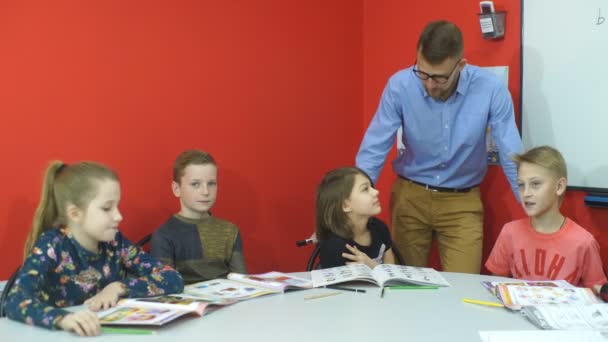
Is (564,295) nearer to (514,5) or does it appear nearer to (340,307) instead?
(340,307)

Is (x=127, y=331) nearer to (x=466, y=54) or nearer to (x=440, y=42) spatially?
(x=440, y=42)

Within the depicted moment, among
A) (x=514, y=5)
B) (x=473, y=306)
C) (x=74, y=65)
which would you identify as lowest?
(x=473, y=306)

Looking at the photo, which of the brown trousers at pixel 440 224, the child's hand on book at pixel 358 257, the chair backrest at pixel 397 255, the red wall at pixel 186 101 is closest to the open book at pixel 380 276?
the child's hand on book at pixel 358 257

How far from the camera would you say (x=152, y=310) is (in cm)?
173

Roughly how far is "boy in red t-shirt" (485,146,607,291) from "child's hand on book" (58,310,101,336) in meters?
1.59

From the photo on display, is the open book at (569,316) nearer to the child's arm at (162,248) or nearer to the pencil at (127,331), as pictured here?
the pencil at (127,331)

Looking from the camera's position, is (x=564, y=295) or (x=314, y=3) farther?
(x=314, y=3)

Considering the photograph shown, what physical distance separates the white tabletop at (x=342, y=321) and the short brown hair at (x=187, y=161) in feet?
2.98

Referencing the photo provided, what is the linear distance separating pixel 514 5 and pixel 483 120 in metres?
0.62

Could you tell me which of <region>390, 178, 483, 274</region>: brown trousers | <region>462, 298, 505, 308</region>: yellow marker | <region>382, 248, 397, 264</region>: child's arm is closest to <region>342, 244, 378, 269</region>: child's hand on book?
<region>382, 248, 397, 264</region>: child's arm

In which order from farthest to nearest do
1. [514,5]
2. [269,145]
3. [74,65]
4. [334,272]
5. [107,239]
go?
[269,145] → [514,5] → [74,65] → [334,272] → [107,239]

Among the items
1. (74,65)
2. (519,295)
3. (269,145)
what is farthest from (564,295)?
(74,65)

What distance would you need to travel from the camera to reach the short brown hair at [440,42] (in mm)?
2418

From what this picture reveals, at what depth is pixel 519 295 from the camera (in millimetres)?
1881
